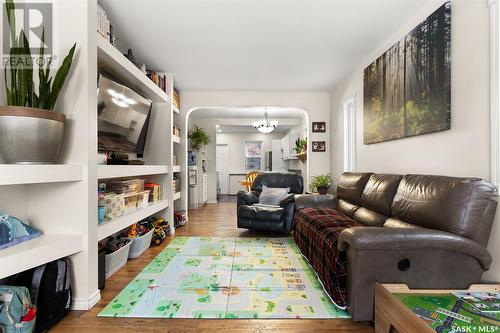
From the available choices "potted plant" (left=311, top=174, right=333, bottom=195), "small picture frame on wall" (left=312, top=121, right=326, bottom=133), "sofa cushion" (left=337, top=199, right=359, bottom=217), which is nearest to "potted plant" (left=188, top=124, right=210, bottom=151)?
"small picture frame on wall" (left=312, top=121, right=326, bottom=133)

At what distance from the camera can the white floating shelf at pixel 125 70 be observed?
84.4 inches

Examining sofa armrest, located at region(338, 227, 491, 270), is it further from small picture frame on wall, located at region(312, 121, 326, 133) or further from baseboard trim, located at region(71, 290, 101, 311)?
small picture frame on wall, located at region(312, 121, 326, 133)

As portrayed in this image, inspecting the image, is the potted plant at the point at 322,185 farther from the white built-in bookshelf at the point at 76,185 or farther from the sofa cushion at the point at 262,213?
the white built-in bookshelf at the point at 76,185

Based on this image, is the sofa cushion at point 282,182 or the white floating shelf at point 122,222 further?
the sofa cushion at point 282,182

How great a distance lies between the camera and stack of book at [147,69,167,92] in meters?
3.43

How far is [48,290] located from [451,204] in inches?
103

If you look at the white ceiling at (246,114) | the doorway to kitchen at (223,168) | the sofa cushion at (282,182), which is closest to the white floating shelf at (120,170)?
the sofa cushion at (282,182)


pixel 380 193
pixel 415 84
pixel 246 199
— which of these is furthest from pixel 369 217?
pixel 246 199

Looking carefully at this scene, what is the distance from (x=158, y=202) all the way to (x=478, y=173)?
3333 mm

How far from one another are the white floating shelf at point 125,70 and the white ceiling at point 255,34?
381 millimetres

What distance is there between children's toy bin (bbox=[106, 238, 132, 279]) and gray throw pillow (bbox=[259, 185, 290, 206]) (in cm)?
197

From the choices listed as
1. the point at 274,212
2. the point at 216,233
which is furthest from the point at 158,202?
the point at 274,212

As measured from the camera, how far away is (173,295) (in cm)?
199

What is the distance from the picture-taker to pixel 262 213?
3613 millimetres
